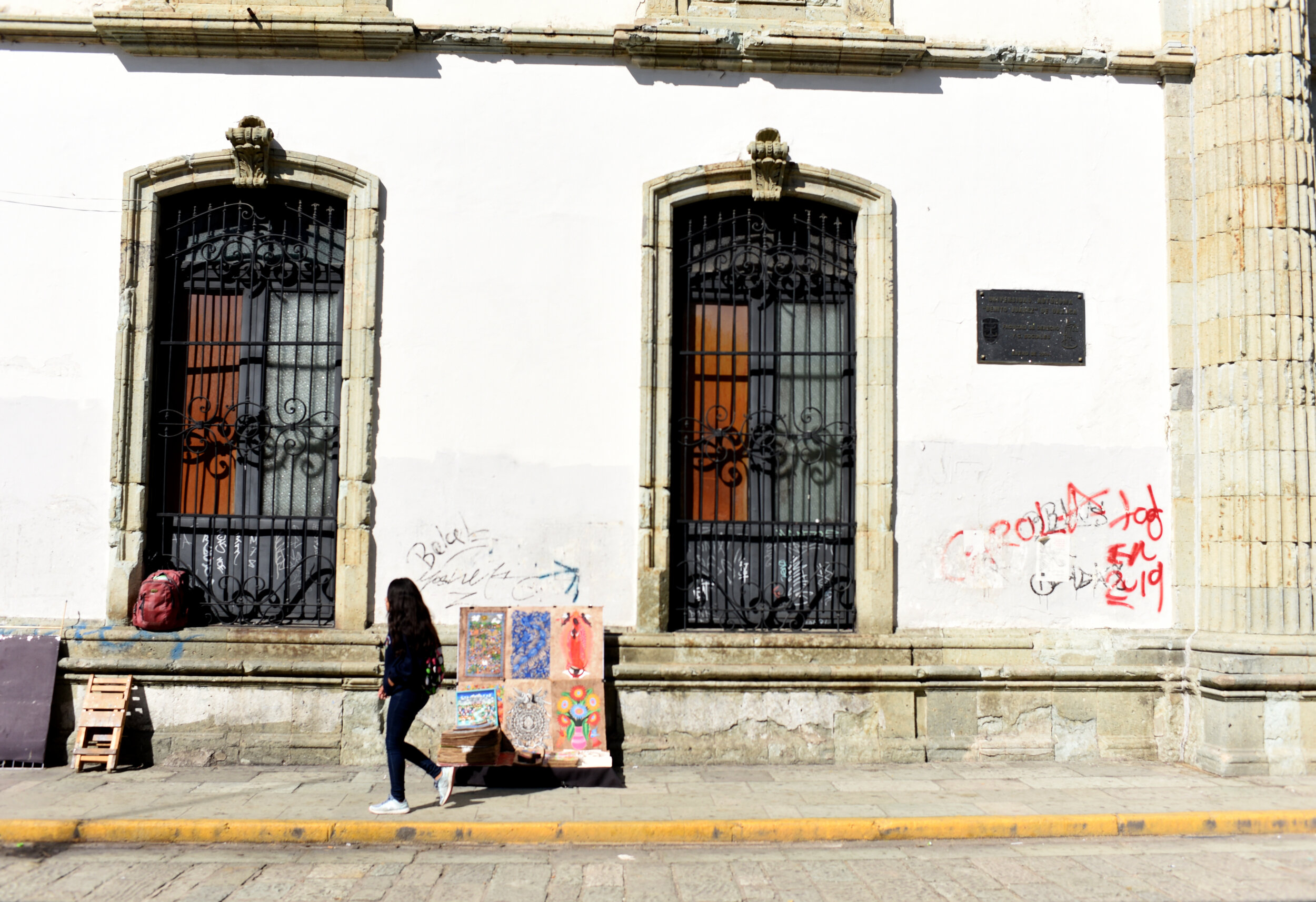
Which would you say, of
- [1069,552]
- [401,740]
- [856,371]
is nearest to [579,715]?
[401,740]

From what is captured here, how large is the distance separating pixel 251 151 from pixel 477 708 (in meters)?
4.48

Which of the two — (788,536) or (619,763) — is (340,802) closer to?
(619,763)

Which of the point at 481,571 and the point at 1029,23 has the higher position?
the point at 1029,23

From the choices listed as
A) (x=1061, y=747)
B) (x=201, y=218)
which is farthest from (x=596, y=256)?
(x=1061, y=747)

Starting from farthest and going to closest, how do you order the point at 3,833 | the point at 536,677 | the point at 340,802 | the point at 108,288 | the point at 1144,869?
1. the point at 108,288
2. the point at 536,677
3. the point at 340,802
4. the point at 3,833
5. the point at 1144,869

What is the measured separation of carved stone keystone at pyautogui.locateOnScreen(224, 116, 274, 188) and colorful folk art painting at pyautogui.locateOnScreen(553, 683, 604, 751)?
4.46m

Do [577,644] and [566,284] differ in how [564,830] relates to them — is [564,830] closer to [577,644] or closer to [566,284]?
[577,644]

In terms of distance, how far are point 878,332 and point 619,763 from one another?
3.78m

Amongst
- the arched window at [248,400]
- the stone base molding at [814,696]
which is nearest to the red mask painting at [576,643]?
the stone base molding at [814,696]

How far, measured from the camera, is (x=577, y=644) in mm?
7172

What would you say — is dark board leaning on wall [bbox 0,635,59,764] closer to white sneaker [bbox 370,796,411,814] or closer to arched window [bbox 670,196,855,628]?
white sneaker [bbox 370,796,411,814]

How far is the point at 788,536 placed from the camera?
7727 mm

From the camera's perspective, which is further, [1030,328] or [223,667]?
[1030,328]

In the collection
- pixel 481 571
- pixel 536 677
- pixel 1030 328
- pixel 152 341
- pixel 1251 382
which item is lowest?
pixel 536 677
